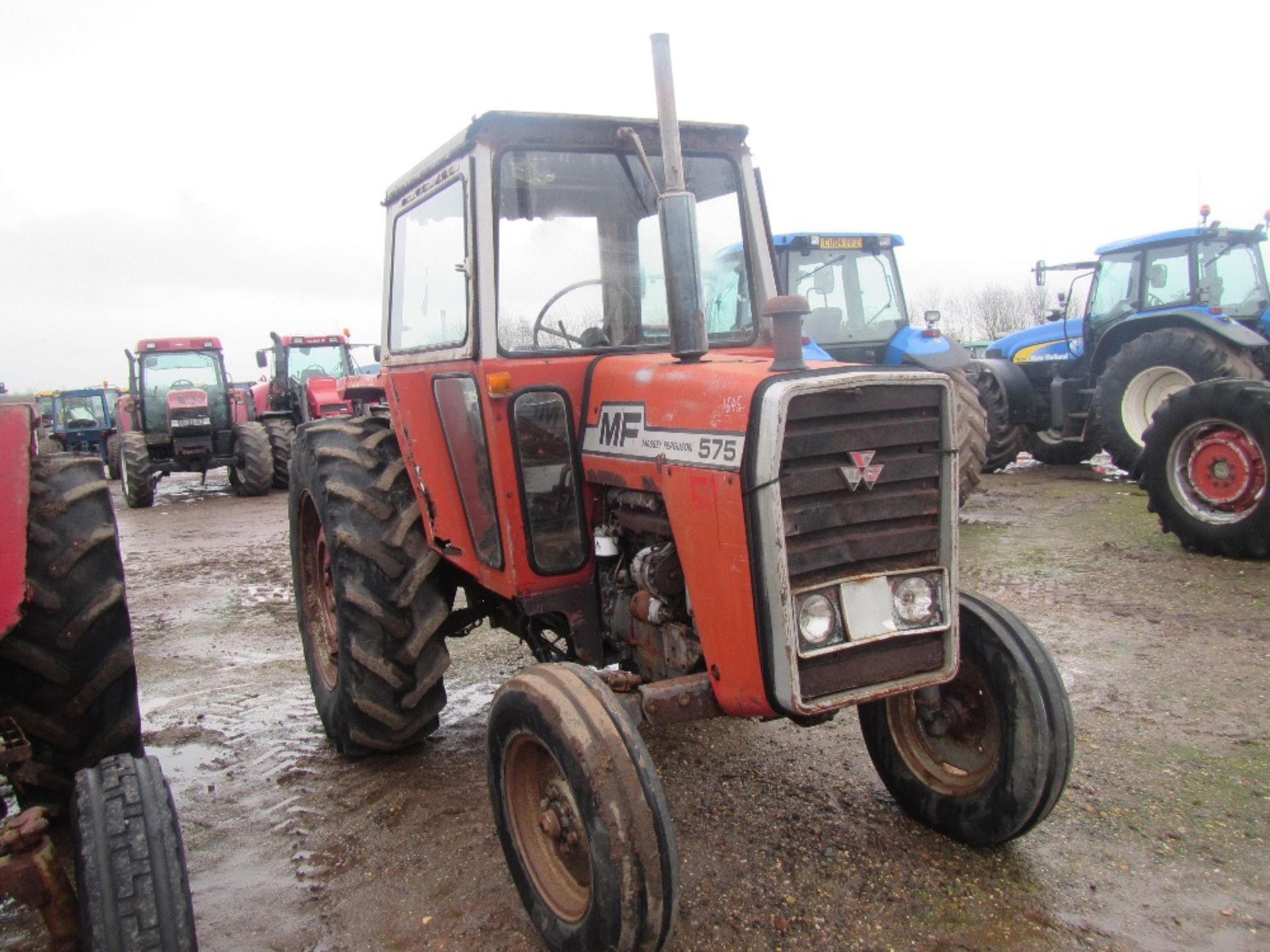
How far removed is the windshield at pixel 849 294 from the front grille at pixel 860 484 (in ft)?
23.1

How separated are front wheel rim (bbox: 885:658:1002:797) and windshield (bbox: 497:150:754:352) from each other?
4.61 ft

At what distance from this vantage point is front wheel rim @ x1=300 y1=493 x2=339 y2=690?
440 centimetres

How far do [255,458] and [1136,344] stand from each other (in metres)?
11.6

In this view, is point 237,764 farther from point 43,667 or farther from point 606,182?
point 606,182

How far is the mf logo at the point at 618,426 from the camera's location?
2947 mm

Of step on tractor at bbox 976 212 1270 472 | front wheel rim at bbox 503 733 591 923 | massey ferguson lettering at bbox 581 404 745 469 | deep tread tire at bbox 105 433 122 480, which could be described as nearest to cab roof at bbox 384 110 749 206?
massey ferguson lettering at bbox 581 404 745 469

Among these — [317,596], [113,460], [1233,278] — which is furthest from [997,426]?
[113,460]

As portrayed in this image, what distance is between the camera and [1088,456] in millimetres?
12156

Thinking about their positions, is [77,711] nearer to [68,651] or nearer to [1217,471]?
[68,651]

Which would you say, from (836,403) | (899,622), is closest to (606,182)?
(836,403)

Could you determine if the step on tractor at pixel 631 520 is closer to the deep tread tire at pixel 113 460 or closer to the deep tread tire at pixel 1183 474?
the deep tread tire at pixel 1183 474

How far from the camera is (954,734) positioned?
122 inches

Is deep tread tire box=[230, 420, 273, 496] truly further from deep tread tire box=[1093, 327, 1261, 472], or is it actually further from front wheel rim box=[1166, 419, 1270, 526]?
front wheel rim box=[1166, 419, 1270, 526]

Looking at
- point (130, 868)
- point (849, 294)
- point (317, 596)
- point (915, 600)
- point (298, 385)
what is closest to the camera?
point (130, 868)
